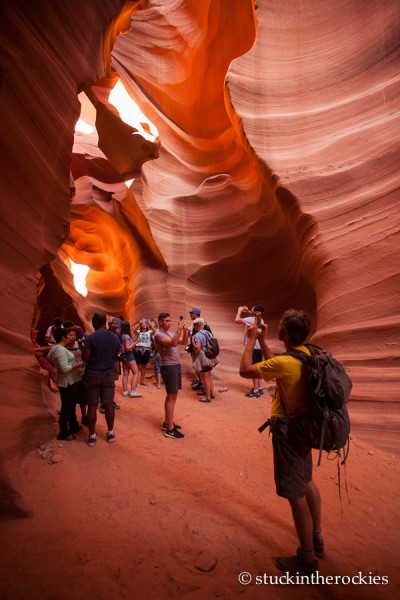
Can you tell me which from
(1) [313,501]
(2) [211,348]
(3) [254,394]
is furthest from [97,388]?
(3) [254,394]

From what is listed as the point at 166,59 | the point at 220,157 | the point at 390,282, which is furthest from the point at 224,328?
the point at 166,59

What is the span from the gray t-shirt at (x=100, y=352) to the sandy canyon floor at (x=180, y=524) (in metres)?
0.81

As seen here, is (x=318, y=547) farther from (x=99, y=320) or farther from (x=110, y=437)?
(x=99, y=320)

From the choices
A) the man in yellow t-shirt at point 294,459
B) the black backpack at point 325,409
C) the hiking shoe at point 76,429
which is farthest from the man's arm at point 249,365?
the hiking shoe at point 76,429

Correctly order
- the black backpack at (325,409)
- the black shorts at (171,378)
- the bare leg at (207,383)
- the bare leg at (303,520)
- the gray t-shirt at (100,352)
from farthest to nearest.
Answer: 1. the bare leg at (207,383)
2. the black shorts at (171,378)
3. the gray t-shirt at (100,352)
4. the bare leg at (303,520)
5. the black backpack at (325,409)

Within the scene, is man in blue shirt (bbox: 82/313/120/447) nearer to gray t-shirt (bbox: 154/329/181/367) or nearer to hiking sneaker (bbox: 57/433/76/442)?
hiking sneaker (bbox: 57/433/76/442)

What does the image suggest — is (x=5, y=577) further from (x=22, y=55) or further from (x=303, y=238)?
(x=303, y=238)

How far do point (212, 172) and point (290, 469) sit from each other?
11.2 meters

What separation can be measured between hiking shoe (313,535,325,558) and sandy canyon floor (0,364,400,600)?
3.3 inches

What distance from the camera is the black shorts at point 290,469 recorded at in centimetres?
195

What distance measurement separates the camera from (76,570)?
197 cm

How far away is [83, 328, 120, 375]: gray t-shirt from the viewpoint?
12.2ft

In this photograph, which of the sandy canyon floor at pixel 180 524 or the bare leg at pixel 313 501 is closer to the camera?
the sandy canyon floor at pixel 180 524

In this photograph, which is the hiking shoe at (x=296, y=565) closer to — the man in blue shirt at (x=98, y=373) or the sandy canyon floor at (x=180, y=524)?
Answer: the sandy canyon floor at (x=180, y=524)
